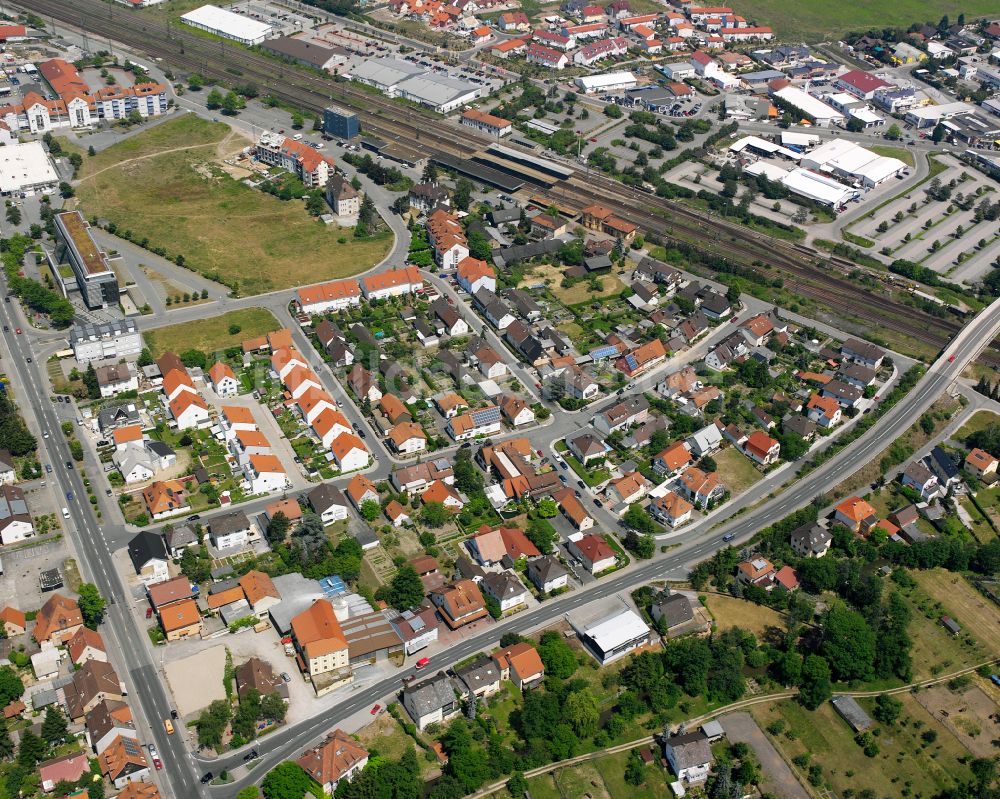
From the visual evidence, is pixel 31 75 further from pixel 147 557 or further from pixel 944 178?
pixel 944 178

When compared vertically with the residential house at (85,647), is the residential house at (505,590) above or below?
below

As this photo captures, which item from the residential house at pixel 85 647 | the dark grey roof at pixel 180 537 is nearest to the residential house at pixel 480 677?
the dark grey roof at pixel 180 537

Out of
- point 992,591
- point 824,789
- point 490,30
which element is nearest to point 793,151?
point 490,30

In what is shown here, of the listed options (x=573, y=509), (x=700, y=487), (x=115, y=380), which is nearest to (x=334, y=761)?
(x=573, y=509)

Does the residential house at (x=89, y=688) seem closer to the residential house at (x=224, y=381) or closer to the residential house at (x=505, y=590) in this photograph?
the residential house at (x=505, y=590)

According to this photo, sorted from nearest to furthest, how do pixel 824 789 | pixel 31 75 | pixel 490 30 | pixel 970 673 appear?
pixel 824 789, pixel 970 673, pixel 31 75, pixel 490 30

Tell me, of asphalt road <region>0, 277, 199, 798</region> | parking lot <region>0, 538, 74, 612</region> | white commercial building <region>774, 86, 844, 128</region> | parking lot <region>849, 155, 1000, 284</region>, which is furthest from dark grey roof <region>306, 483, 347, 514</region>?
white commercial building <region>774, 86, 844, 128</region>

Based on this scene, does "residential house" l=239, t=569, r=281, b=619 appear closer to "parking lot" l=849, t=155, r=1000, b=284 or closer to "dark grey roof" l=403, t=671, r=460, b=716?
"dark grey roof" l=403, t=671, r=460, b=716
